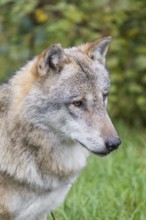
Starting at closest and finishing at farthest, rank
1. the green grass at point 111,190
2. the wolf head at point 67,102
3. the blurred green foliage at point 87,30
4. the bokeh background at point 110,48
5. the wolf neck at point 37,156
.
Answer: the wolf head at point 67,102 < the wolf neck at point 37,156 < the green grass at point 111,190 < the bokeh background at point 110,48 < the blurred green foliage at point 87,30

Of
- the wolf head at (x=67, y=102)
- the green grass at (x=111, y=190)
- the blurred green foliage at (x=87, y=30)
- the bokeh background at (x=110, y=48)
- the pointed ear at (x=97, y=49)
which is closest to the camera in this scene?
the wolf head at (x=67, y=102)

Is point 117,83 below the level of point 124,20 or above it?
below

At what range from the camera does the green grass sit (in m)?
5.55

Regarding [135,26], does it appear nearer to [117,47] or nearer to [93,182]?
[117,47]

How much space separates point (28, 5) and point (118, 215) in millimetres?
2963

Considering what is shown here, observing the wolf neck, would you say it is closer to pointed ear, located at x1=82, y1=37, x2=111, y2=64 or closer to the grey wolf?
the grey wolf

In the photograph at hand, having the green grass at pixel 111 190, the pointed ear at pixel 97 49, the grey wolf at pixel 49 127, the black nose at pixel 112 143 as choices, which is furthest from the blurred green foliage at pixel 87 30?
the black nose at pixel 112 143

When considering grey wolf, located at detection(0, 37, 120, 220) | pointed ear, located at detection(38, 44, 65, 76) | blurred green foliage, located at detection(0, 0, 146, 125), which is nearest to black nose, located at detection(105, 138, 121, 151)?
grey wolf, located at detection(0, 37, 120, 220)

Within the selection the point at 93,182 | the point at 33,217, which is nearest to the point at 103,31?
the point at 93,182

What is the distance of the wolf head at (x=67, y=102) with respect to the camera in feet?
15.1

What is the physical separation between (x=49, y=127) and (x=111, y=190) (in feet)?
5.28

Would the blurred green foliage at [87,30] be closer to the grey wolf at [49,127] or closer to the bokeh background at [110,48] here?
the bokeh background at [110,48]

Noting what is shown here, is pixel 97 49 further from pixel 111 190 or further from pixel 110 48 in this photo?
pixel 110 48

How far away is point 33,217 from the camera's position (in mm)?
4867
